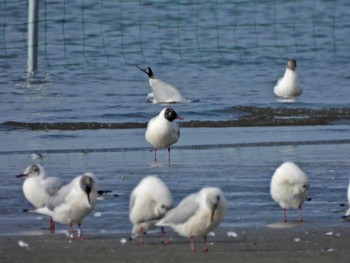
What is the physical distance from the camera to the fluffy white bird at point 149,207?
30.3 ft

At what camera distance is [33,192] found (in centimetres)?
1046

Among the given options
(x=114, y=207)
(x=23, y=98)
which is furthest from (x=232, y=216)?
(x=23, y=98)

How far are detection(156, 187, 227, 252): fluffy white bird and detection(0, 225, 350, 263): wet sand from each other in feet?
0.51

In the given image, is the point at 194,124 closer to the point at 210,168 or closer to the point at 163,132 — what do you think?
the point at 163,132

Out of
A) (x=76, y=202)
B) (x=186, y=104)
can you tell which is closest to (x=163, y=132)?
(x=76, y=202)

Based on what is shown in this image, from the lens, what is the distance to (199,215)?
28.9 ft

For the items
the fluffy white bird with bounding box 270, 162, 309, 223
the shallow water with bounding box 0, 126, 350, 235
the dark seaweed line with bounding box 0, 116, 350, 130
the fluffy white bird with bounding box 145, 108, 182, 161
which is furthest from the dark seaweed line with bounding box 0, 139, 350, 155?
the fluffy white bird with bounding box 270, 162, 309, 223

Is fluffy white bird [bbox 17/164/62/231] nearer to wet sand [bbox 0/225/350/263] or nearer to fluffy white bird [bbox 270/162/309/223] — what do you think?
wet sand [bbox 0/225/350/263]

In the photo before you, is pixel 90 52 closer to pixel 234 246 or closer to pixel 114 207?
pixel 114 207

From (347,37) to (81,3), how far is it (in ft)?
22.3

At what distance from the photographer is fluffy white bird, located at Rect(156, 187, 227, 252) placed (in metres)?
8.79

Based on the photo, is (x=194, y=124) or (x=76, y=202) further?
(x=194, y=124)

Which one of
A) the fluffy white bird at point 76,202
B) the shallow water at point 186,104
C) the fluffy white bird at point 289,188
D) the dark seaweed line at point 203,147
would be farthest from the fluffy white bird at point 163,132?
the fluffy white bird at point 76,202

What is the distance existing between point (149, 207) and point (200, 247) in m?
0.48
